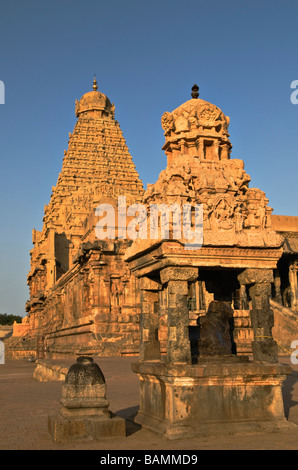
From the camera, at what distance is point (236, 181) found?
28.2ft

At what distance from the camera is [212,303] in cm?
778

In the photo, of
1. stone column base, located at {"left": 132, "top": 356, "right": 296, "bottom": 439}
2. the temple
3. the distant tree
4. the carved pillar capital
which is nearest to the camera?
stone column base, located at {"left": 132, "top": 356, "right": 296, "bottom": 439}

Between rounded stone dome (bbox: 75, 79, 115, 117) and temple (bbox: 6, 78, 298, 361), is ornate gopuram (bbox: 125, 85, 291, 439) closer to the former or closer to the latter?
temple (bbox: 6, 78, 298, 361)

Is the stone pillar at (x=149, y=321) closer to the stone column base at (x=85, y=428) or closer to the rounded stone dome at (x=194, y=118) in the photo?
the stone column base at (x=85, y=428)

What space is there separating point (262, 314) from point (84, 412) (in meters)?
2.80

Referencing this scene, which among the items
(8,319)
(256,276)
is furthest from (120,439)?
(8,319)

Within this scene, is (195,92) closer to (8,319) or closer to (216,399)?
(216,399)

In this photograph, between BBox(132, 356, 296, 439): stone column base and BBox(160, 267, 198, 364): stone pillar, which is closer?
BBox(132, 356, 296, 439): stone column base

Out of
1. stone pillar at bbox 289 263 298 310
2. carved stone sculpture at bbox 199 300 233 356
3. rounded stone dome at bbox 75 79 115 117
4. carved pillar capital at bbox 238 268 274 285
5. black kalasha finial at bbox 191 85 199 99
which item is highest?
rounded stone dome at bbox 75 79 115 117

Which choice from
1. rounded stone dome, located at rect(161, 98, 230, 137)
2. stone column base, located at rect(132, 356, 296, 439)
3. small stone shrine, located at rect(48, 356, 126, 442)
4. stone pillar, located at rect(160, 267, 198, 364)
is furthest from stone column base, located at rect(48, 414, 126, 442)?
rounded stone dome, located at rect(161, 98, 230, 137)

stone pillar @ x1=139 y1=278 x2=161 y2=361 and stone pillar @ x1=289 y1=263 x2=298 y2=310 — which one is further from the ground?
stone pillar @ x1=289 y1=263 x2=298 y2=310

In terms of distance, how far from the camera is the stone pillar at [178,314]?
676 cm

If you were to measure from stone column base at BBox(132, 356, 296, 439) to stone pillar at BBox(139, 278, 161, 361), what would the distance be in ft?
2.77

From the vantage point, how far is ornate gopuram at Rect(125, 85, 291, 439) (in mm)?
6574
